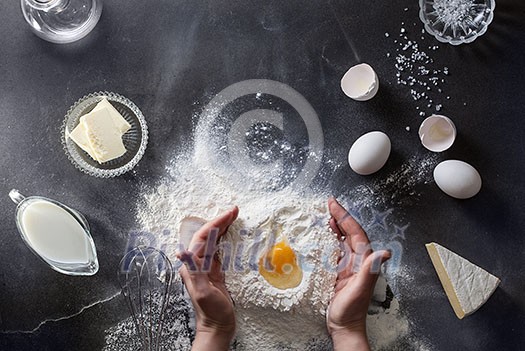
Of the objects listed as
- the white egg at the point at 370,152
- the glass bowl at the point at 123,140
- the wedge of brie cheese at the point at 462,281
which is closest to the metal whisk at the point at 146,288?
the glass bowl at the point at 123,140

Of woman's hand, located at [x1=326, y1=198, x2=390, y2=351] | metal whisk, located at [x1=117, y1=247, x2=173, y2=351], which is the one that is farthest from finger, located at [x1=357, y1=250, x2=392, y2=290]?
metal whisk, located at [x1=117, y1=247, x2=173, y2=351]

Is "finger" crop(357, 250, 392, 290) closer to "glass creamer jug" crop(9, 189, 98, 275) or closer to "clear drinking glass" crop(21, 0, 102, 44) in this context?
"glass creamer jug" crop(9, 189, 98, 275)

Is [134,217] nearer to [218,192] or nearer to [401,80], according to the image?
[218,192]

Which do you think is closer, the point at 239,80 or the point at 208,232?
the point at 208,232

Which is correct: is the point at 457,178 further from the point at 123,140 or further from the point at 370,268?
the point at 123,140

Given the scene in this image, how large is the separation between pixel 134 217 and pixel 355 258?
1.87ft

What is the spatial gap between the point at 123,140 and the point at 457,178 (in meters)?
0.84

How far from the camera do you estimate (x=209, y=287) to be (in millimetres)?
1512

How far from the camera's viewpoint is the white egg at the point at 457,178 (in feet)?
5.12

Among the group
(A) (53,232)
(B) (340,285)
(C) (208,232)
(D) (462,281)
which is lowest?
(D) (462,281)

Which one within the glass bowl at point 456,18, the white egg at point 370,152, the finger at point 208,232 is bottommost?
the white egg at point 370,152

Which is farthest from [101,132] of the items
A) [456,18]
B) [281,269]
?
[456,18]

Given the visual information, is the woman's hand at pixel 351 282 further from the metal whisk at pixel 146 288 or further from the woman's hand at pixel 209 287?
the metal whisk at pixel 146 288

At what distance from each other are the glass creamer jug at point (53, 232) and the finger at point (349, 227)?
62 centimetres
